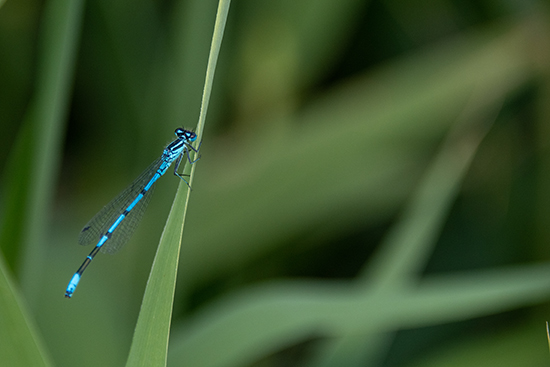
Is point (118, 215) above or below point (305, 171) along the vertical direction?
below

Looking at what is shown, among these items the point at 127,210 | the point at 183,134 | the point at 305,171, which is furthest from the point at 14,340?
the point at 305,171

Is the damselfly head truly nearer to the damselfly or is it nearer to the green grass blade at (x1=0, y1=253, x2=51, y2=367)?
the damselfly

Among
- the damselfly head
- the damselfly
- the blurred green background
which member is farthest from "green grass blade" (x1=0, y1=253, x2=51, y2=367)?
the damselfly head

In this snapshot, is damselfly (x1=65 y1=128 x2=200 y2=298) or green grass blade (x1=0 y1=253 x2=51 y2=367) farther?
damselfly (x1=65 y1=128 x2=200 y2=298)

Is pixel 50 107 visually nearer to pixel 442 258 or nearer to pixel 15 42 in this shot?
pixel 15 42

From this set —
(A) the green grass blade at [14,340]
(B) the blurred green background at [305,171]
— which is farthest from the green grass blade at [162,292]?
(B) the blurred green background at [305,171]

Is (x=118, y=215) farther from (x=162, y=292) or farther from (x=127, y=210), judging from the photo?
(x=162, y=292)
